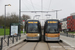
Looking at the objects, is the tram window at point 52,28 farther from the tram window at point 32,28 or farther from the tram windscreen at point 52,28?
the tram window at point 32,28

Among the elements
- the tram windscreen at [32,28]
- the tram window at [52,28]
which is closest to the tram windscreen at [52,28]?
the tram window at [52,28]

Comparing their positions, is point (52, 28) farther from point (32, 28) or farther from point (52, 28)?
point (32, 28)

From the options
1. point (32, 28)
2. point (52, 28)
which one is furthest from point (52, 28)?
point (32, 28)

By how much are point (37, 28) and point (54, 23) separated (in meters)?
2.80

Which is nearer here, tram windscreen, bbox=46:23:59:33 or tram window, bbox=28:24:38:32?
tram windscreen, bbox=46:23:59:33

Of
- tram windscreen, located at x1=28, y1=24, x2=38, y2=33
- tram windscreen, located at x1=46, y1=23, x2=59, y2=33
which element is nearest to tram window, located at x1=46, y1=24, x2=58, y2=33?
tram windscreen, located at x1=46, y1=23, x2=59, y2=33

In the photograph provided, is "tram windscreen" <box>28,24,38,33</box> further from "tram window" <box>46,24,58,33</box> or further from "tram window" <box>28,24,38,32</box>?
"tram window" <box>46,24,58,33</box>

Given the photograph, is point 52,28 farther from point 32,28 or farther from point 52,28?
point 32,28

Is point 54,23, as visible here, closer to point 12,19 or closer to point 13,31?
point 13,31

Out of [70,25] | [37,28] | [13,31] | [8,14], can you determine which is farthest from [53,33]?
[70,25]

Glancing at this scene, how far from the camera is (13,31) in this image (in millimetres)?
26859

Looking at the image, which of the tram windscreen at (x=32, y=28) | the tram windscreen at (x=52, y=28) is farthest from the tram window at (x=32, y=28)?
the tram windscreen at (x=52, y=28)

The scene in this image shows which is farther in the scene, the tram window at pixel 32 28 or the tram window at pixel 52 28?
the tram window at pixel 32 28

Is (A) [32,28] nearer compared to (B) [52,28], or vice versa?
(B) [52,28]
